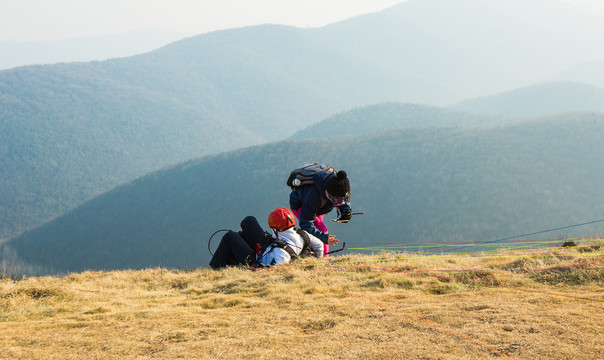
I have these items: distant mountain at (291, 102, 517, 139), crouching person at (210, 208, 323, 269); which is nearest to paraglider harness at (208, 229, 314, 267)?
crouching person at (210, 208, 323, 269)

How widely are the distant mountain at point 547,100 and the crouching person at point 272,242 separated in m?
174

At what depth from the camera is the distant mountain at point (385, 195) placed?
234ft

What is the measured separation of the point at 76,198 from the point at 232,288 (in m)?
133

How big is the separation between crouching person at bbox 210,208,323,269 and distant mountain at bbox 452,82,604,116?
6855 inches

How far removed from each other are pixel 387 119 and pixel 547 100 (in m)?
72.0

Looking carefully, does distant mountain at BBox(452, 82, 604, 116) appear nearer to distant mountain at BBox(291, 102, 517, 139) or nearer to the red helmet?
distant mountain at BBox(291, 102, 517, 139)

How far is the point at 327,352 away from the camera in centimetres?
486

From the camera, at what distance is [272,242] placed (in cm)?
965

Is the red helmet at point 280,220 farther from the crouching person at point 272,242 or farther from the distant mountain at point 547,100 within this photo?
the distant mountain at point 547,100

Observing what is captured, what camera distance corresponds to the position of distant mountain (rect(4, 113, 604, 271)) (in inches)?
2805

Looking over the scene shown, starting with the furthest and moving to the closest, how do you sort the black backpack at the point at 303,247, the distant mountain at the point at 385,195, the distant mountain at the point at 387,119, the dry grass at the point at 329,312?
1. the distant mountain at the point at 387,119
2. the distant mountain at the point at 385,195
3. the black backpack at the point at 303,247
4. the dry grass at the point at 329,312

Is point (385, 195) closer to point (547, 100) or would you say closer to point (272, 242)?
point (272, 242)

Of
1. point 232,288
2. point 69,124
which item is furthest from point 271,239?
point 69,124

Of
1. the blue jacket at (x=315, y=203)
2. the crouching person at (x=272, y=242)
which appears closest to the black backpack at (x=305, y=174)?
the blue jacket at (x=315, y=203)
